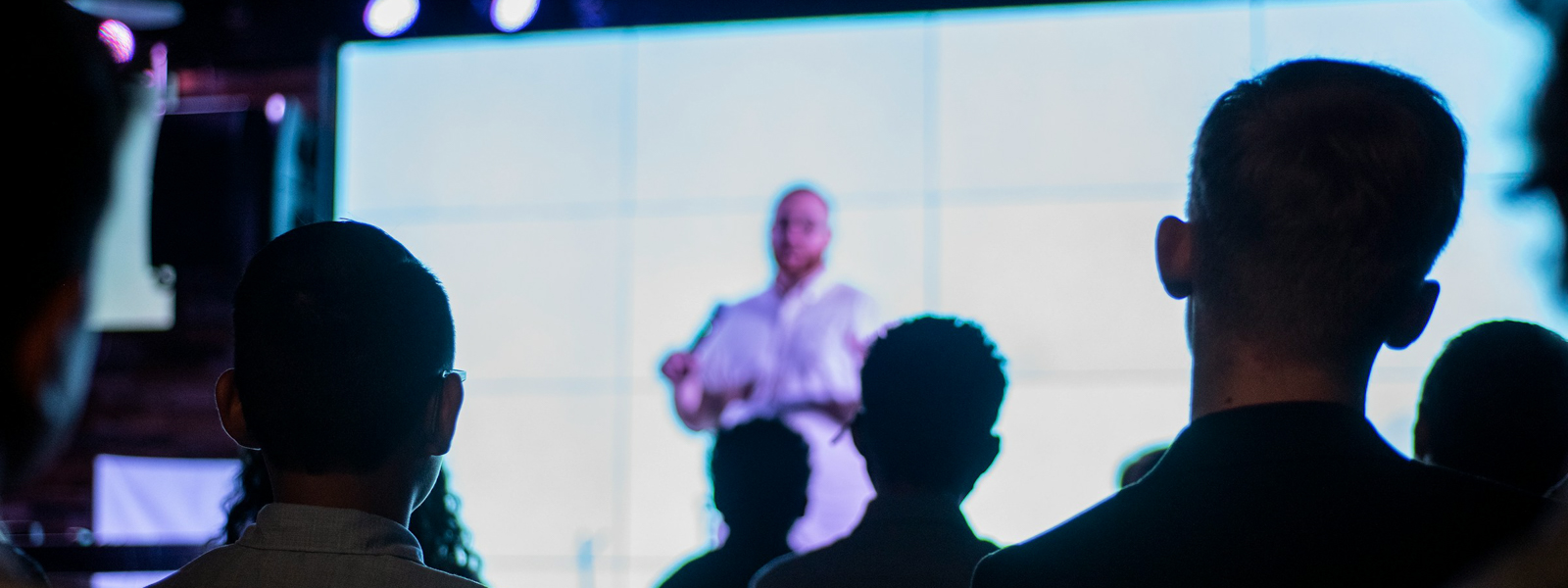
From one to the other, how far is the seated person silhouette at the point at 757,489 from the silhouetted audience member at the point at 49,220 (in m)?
1.60

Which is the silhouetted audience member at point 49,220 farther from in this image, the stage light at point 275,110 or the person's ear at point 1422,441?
the stage light at point 275,110

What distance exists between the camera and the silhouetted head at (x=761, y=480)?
1.95m

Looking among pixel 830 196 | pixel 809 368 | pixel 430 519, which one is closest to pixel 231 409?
pixel 430 519

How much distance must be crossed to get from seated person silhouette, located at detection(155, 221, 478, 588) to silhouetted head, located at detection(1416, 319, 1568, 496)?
Result: 112 cm

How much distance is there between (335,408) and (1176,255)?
614 millimetres

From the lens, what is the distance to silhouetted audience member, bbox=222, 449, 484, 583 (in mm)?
1627

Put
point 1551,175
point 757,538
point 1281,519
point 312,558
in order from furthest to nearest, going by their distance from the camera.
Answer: point 757,538 → point 312,558 → point 1281,519 → point 1551,175

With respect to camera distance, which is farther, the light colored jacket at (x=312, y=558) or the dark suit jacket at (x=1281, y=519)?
the light colored jacket at (x=312, y=558)

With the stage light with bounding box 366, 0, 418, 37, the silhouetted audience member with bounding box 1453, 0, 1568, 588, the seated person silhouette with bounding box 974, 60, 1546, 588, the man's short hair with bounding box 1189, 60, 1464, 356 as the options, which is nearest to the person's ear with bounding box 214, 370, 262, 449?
the seated person silhouette with bounding box 974, 60, 1546, 588

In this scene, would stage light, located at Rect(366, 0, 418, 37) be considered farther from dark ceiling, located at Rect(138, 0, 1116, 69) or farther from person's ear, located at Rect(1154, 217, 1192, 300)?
person's ear, located at Rect(1154, 217, 1192, 300)

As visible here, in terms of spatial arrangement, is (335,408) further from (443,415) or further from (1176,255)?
(1176,255)

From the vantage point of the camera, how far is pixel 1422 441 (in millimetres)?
1449

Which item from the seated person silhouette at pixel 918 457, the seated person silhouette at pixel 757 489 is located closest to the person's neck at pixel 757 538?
the seated person silhouette at pixel 757 489

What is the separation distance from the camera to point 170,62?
4.09 m
